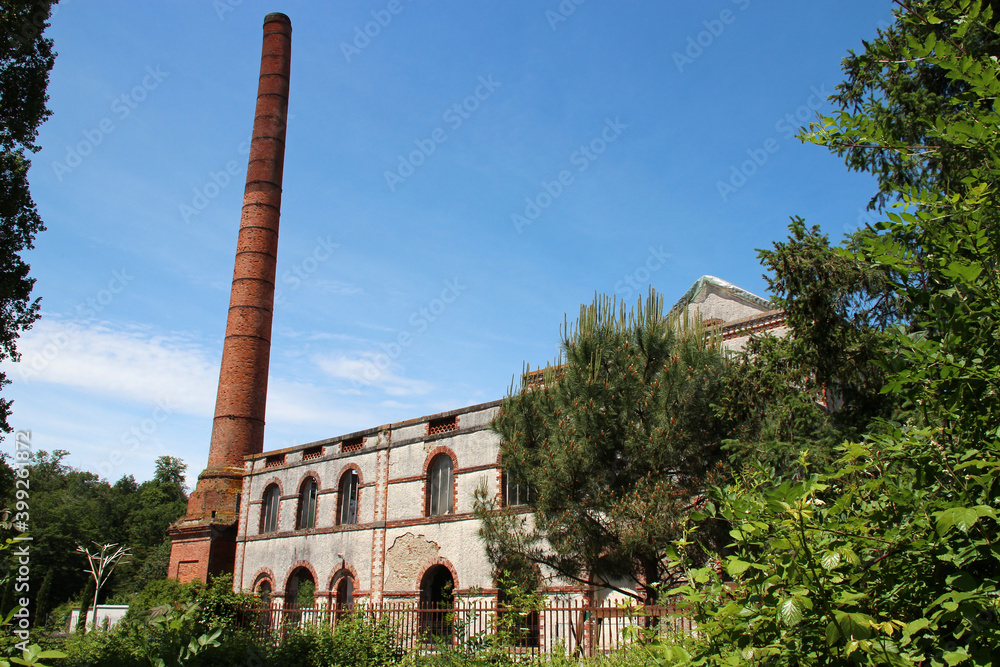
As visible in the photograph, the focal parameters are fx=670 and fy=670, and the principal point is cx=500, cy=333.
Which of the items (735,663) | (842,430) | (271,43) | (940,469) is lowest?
(735,663)

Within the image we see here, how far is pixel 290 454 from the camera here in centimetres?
2145

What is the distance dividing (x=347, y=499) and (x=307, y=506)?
75.3 inches

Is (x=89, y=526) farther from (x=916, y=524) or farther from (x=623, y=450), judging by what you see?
(x=916, y=524)

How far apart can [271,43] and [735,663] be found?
3019cm

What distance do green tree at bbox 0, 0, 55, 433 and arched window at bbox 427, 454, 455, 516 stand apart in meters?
9.12

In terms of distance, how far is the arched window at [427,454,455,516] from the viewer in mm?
16891

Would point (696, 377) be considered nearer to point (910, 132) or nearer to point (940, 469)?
point (910, 132)

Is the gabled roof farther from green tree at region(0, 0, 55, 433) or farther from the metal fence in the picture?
green tree at region(0, 0, 55, 433)

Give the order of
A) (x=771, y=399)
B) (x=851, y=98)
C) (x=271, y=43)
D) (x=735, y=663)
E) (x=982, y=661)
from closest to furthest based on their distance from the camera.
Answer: (x=982, y=661)
(x=735, y=663)
(x=771, y=399)
(x=851, y=98)
(x=271, y=43)

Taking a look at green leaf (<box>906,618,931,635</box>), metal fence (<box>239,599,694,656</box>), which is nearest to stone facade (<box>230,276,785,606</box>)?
metal fence (<box>239,599,694,656</box>)

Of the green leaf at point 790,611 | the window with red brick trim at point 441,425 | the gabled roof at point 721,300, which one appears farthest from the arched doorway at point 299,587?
the green leaf at point 790,611

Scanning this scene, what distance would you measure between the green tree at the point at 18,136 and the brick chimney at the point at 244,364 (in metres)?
11.6

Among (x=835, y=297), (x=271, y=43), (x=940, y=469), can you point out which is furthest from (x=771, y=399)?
(x=271, y=43)

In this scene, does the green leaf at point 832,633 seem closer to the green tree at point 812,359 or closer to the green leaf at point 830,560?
the green leaf at point 830,560
